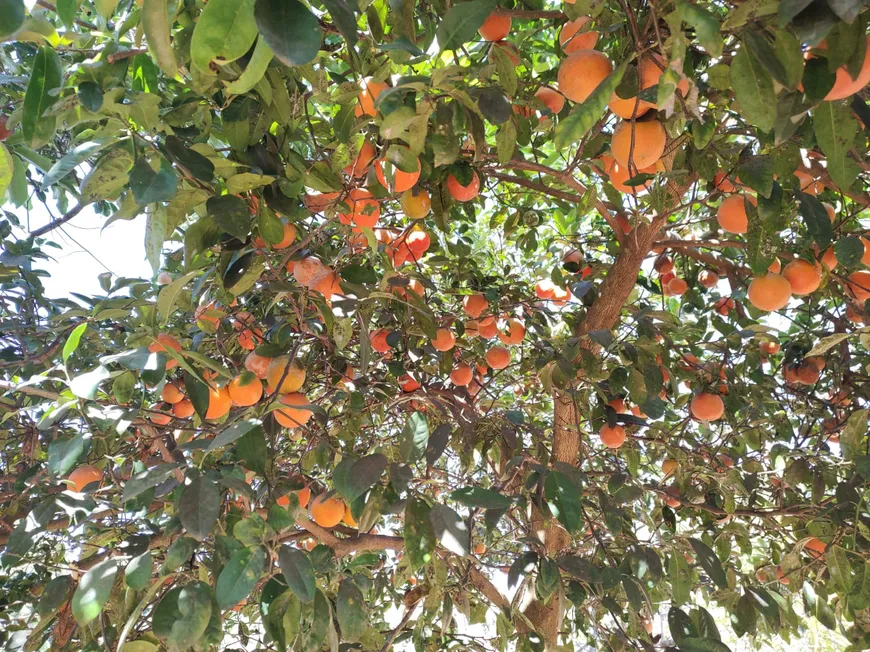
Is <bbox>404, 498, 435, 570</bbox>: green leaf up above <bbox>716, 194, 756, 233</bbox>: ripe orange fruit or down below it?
below

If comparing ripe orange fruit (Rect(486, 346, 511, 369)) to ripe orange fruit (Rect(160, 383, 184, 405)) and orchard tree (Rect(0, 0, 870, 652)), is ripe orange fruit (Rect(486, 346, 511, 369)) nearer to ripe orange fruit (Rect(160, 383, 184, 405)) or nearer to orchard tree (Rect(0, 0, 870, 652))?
orchard tree (Rect(0, 0, 870, 652))

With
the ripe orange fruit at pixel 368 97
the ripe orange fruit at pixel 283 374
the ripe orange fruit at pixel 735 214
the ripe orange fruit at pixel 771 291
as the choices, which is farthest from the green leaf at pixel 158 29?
the ripe orange fruit at pixel 771 291

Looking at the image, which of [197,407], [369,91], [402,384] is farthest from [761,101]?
[402,384]

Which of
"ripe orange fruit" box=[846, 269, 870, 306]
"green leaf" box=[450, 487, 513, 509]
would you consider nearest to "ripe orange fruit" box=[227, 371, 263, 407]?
"green leaf" box=[450, 487, 513, 509]

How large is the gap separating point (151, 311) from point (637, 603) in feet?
4.18

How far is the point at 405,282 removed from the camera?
136 cm

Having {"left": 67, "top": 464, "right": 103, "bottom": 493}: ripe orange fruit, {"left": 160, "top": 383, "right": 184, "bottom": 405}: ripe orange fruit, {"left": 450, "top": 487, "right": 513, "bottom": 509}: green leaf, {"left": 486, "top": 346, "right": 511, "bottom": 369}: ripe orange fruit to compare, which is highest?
{"left": 486, "top": 346, "right": 511, "bottom": 369}: ripe orange fruit

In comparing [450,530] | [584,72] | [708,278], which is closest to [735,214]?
[584,72]

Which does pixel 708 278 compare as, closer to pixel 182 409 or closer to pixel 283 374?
pixel 283 374

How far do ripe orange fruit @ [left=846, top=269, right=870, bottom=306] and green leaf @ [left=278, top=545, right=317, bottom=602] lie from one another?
1633 mm

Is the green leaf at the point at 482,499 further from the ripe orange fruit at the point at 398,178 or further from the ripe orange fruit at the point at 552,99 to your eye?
the ripe orange fruit at the point at 552,99

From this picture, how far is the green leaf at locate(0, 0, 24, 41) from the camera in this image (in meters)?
0.56

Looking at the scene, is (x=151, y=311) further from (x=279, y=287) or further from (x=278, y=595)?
(x=278, y=595)

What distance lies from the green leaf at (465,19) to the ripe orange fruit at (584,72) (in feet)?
0.82
